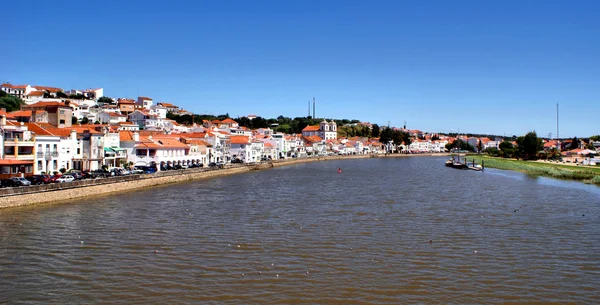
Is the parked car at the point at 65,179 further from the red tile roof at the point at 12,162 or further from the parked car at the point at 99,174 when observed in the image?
the red tile roof at the point at 12,162

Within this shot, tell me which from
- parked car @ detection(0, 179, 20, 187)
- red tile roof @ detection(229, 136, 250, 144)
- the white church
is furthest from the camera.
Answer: the white church

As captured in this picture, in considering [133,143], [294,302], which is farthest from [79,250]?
[133,143]

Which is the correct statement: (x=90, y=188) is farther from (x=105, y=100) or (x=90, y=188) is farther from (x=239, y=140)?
(x=105, y=100)

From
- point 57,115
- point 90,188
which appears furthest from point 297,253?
point 57,115

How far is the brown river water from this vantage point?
38.1 feet

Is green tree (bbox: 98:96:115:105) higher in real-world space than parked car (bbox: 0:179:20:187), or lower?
higher

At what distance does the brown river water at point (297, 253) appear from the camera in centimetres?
1161

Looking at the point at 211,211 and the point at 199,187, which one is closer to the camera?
the point at 211,211

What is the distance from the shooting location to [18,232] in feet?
58.5

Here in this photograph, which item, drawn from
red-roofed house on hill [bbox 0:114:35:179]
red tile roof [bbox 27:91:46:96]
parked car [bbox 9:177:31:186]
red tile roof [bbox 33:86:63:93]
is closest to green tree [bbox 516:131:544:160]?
red-roofed house on hill [bbox 0:114:35:179]

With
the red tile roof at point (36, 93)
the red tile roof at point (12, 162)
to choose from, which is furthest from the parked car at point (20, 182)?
the red tile roof at point (36, 93)

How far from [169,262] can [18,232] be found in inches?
305

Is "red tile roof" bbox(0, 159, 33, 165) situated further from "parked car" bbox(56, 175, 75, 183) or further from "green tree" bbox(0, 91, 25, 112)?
Answer: "green tree" bbox(0, 91, 25, 112)

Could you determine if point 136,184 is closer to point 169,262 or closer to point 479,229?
point 169,262
